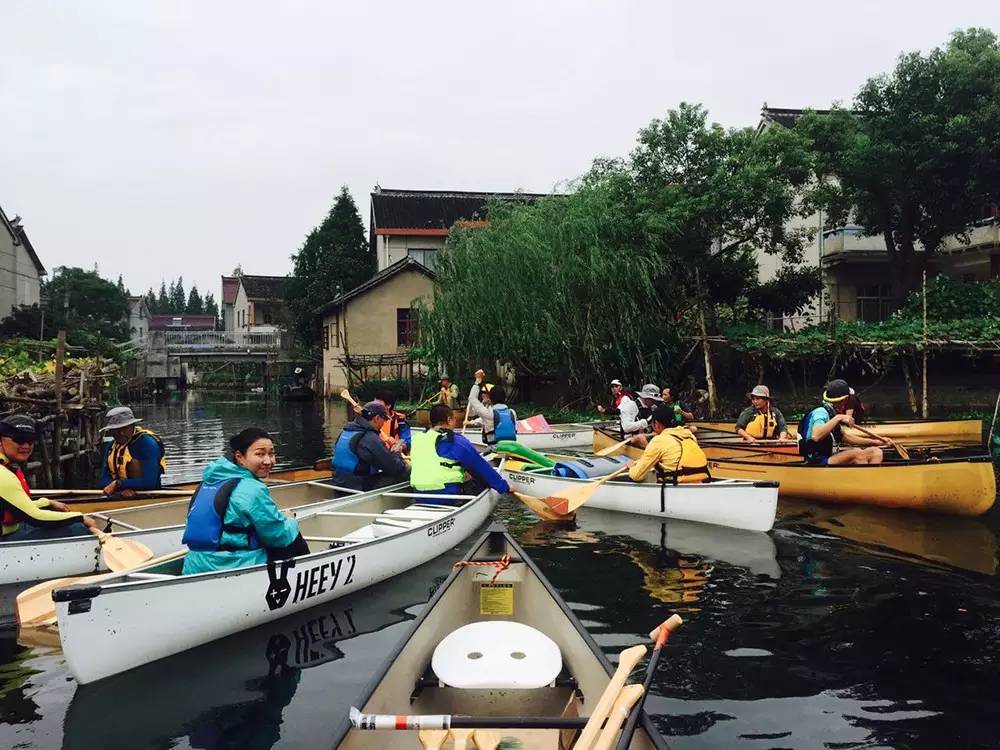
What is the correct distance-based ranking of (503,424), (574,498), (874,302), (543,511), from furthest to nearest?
1. (874,302)
2. (503,424)
3. (543,511)
4. (574,498)

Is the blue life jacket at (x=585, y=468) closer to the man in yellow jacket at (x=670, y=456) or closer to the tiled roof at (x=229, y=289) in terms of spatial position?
the man in yellow jacket at (x=670, y=456)

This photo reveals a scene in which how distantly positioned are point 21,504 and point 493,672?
4681 mm

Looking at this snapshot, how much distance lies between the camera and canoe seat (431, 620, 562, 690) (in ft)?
15.1

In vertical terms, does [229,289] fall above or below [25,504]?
above

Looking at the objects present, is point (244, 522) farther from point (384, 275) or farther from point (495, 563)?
point (384, 275)

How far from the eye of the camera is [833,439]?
10570mm

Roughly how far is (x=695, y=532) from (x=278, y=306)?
55.5 metres

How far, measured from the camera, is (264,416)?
3106 centimetres

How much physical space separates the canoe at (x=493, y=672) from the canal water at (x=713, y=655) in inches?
11.3

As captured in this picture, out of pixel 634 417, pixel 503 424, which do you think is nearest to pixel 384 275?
pixel 503 424

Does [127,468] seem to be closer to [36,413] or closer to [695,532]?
[36,413]

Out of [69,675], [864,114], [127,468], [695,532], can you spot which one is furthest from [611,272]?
[69,675]

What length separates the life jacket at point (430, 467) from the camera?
9.18 meters

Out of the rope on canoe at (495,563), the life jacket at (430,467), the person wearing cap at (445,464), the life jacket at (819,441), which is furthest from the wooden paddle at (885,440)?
the rope on canoe at (495,563)
